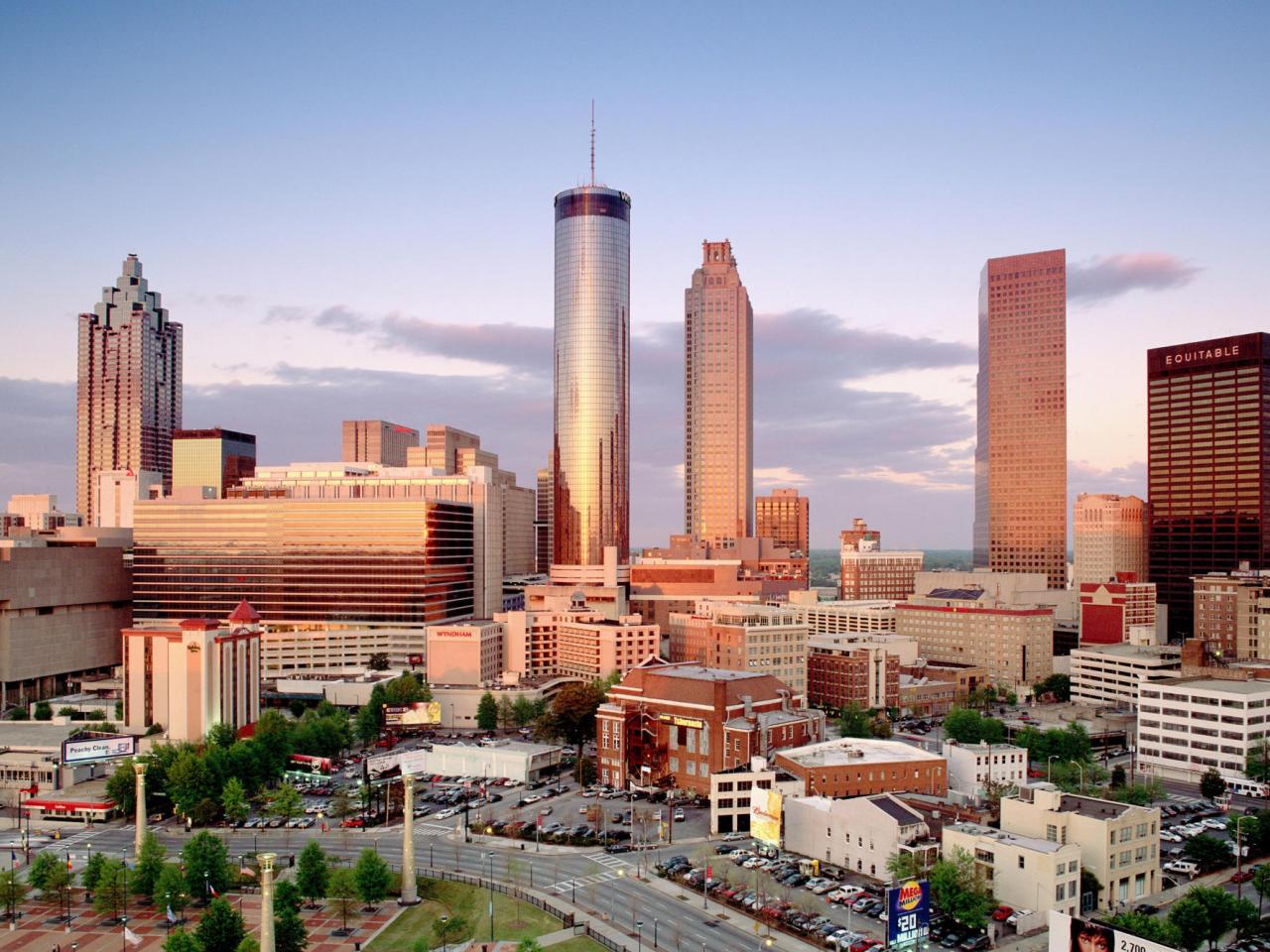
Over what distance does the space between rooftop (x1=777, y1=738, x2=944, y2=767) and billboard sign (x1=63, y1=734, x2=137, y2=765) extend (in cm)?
A: 6562

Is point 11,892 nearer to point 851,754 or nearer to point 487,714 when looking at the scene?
point 851,754

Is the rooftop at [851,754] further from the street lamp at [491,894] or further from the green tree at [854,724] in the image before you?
the street lamp at [491,894]

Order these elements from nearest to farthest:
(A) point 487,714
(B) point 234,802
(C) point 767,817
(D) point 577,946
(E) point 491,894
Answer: (D) point 577,946 < (E) point 491,894 < (C) point 767,817 < (B) point 234,802 < (A) point 487,714

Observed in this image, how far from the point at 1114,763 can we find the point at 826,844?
173ft

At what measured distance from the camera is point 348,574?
184 metres

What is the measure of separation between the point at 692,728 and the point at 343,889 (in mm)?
41606

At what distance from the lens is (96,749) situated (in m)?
113

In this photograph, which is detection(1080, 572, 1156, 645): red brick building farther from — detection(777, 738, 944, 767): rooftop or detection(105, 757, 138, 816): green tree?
detection(105, 757, 138, 816): green tree

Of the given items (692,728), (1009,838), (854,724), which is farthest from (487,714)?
(1009,838)

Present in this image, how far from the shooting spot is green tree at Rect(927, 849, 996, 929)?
7094cm

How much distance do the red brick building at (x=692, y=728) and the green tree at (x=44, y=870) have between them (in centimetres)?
4876

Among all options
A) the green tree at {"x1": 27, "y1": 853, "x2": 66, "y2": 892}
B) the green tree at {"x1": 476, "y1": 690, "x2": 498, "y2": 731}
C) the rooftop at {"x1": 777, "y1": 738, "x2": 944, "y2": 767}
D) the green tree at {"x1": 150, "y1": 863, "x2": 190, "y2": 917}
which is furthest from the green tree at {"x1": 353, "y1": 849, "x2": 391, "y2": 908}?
the green tree at {"x1": 476, "y1": 690, "x2": 498, "y2": 731}

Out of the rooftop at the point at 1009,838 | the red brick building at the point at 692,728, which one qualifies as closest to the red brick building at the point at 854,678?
the red brick building at the point at 692,728

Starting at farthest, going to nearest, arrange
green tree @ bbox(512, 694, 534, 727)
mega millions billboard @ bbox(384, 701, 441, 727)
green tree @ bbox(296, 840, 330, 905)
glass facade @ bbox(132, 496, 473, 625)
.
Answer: glass facade @ bbox(132, 496, 473, 625)
green tree @ bbox(512, 694, 534, 727)
mega millions billboard @ bbox(384, 701, 441, 727)
green tree @ bbox(296, 840, 330, 905)
